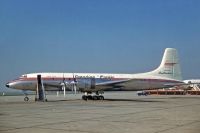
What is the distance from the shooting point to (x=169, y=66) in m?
54.4

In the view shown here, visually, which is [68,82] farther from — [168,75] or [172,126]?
[172,126]

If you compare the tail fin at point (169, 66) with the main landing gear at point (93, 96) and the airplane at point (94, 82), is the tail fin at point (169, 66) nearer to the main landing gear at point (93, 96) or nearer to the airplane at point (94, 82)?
the airplane at point (94, 82)

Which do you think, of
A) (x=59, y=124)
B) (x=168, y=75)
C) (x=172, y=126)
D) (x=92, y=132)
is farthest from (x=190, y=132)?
(x=168, y=75)

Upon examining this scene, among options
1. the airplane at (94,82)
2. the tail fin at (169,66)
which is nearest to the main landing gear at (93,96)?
the airplane at (94,82)

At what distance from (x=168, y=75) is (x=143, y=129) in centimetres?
4136

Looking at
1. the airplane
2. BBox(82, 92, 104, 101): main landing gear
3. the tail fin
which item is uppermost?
the tail fin

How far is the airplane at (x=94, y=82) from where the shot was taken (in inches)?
1773

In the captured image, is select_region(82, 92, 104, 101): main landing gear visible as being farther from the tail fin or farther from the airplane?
the tail fin

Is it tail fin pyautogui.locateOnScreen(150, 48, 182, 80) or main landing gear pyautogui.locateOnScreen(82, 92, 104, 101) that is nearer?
main landing gear pyautogui.locateOnScreen(82, 92, 104, 101)

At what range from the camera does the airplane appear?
45.0 m

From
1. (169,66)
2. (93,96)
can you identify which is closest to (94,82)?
(93,96)

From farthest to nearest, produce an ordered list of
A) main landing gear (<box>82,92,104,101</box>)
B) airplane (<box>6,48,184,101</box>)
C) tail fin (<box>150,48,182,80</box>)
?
tail fin (<box>150,48,182,80</box>)
main landing gear (<box>82,92,104,101</box>)
airplane (<box>6,48,184,101</box>)

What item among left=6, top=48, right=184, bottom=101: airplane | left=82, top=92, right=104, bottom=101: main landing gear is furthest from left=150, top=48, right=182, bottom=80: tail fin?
left=82, top=92, right=104, bottom=101: main landing gear

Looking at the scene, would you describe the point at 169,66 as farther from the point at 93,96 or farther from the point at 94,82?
the point at 93,96
